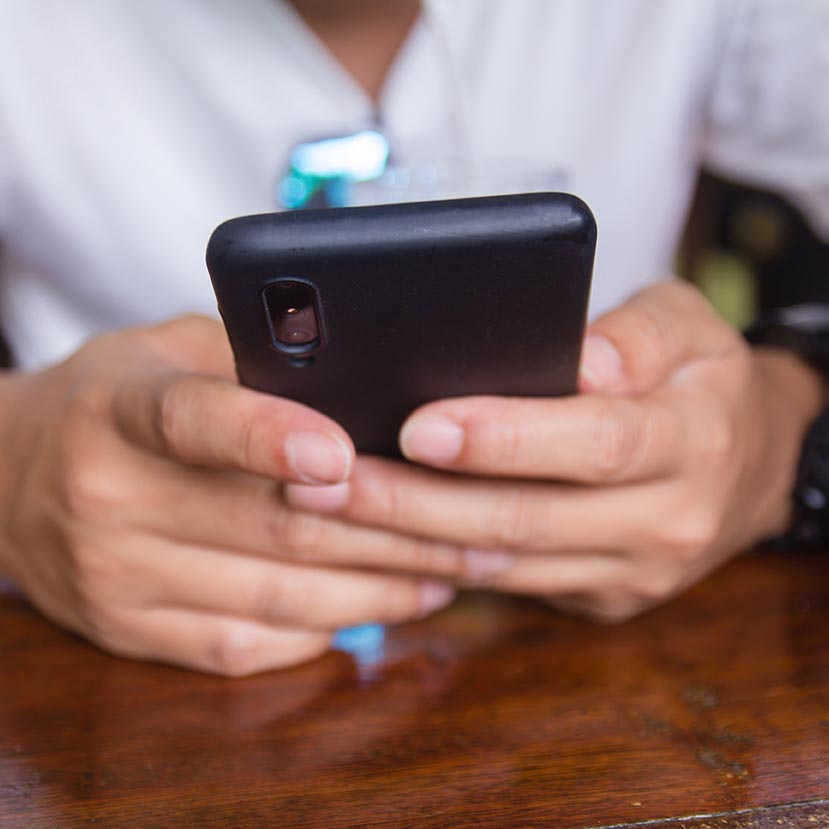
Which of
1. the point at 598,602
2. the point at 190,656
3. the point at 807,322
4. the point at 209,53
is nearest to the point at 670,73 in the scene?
the point at 807,322

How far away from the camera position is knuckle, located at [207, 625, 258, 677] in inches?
15.3

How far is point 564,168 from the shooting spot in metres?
0.71

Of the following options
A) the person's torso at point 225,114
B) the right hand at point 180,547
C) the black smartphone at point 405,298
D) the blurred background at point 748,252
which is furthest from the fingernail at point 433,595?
the blurred background at point 748,252

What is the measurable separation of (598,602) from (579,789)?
13 centimetres

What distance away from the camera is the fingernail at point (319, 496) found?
37 centimetres

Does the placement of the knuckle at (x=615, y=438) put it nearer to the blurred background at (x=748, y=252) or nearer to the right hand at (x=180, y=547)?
the right hand at (x=180, y=547)

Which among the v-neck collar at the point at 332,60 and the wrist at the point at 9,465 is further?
the v-neck collar at the point at 332,60

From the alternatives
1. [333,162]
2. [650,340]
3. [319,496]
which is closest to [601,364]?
[650,340]

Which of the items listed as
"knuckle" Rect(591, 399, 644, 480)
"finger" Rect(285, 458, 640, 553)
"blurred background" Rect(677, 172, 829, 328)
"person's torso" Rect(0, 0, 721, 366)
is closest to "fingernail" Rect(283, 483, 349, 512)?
"finger" Rect(285, 458, 640, 553)

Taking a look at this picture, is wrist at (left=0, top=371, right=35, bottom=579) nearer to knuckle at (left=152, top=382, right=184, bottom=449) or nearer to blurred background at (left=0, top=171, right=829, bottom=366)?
knuckle at (left=152, top=382, right=184, bottom=449)

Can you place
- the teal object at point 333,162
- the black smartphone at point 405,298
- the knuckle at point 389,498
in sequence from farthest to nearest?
1. the teal object at point 333,162
2. the knuckle at point 389,498
3. the black smartphone at point 405,298

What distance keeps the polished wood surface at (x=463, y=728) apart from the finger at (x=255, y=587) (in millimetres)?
→ 24

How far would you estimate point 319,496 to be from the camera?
0.37 metres

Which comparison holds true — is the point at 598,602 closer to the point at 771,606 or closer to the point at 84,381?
the point at 771,606
